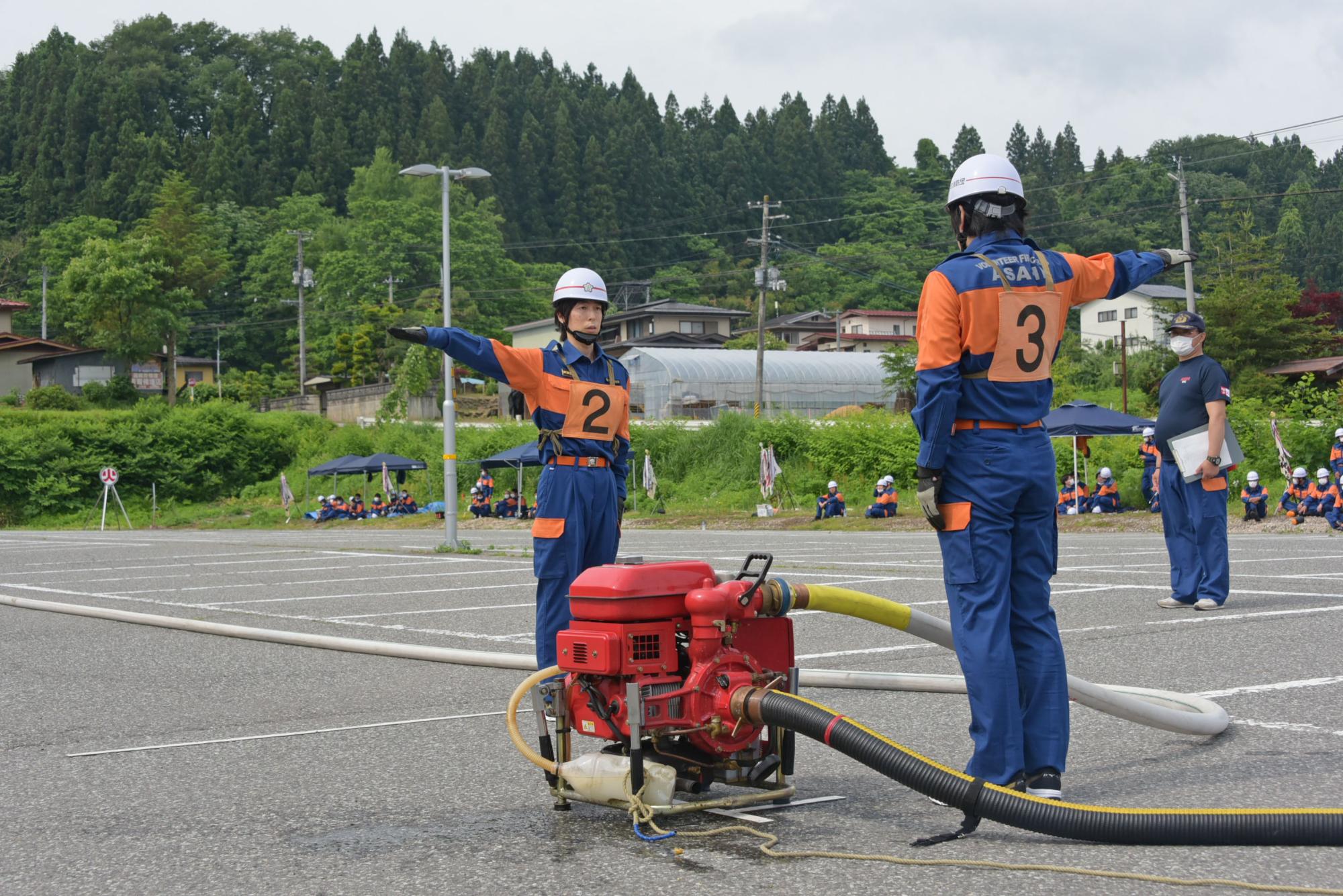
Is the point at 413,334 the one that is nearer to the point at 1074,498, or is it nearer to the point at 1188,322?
the point at 1188,322

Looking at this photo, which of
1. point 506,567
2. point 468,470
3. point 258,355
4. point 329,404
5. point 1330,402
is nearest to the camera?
point 506,567

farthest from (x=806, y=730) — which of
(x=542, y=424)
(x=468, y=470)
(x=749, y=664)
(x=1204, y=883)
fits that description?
(x=468, y=470)

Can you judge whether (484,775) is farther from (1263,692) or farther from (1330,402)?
(1330,402)

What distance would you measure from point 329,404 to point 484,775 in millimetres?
81690

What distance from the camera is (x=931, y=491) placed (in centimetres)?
454

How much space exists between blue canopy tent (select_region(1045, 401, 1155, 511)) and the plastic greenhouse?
134ft

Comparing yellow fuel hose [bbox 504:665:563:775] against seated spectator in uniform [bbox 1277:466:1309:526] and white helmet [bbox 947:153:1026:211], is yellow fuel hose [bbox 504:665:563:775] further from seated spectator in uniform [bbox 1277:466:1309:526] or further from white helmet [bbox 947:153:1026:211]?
seated spectator in uniform [bbox 1277:466:1309:526]

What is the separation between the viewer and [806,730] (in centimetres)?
425

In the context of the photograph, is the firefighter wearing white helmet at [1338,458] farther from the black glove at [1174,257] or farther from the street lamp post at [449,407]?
the black glove at [1174,257]

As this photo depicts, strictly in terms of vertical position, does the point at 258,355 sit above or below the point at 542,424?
above

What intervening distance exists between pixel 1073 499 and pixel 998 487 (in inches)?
1077

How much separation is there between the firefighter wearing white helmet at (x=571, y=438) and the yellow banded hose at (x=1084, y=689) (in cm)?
124

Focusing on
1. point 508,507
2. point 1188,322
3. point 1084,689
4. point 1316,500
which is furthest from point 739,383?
point 1084,689

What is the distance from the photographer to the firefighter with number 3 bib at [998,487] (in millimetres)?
4504
